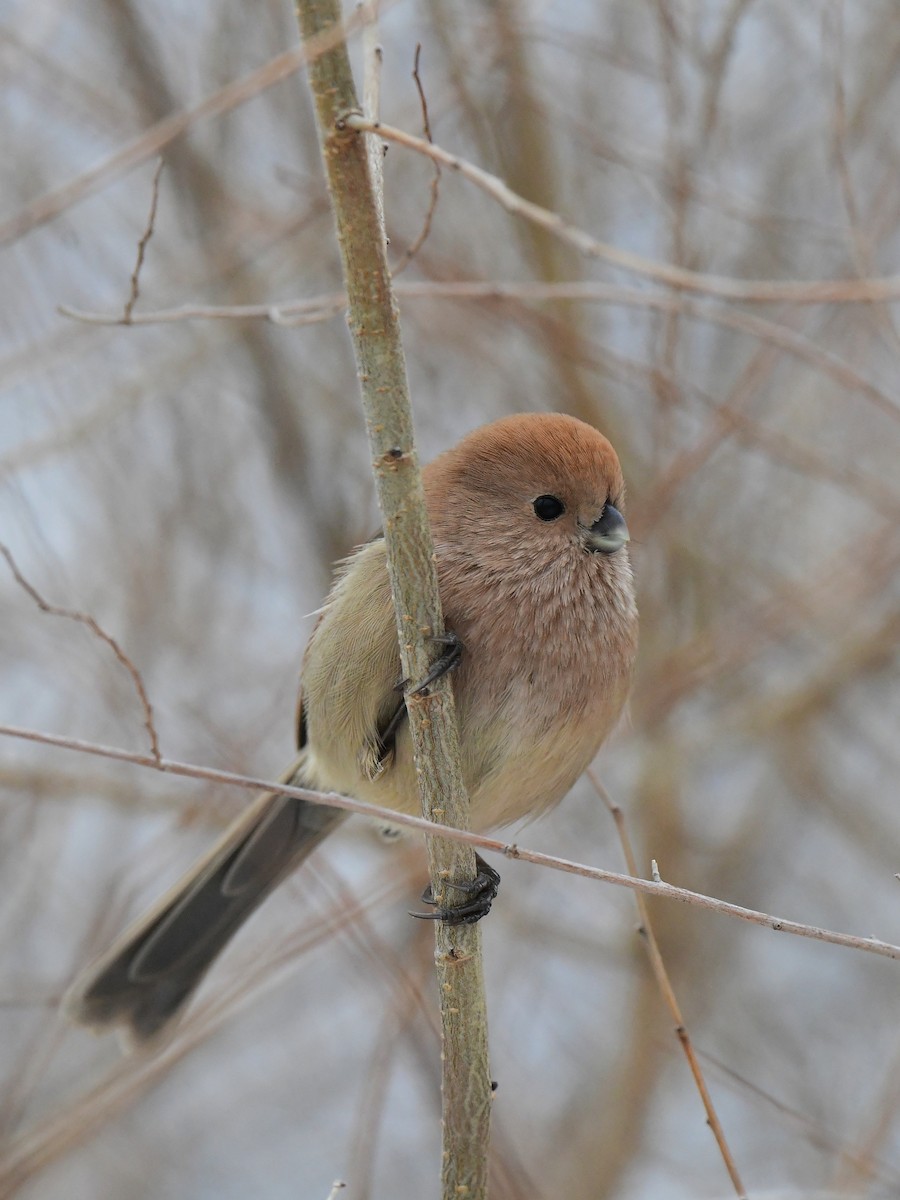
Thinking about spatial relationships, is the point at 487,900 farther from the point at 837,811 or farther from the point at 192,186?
the point at 192,186

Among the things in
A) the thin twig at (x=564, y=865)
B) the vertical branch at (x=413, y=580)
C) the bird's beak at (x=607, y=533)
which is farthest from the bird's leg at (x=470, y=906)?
the bird's beak at (x=607, y=533)

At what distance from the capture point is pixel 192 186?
5.63 meters

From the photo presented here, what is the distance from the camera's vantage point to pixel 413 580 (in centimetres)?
255

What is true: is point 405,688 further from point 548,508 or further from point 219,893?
point 219,893

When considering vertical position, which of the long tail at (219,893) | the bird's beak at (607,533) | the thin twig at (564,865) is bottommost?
the thin twig at (564,865)

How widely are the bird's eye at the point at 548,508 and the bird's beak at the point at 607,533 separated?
0.09m

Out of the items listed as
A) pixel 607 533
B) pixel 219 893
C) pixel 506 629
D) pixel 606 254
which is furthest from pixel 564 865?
→ pixel 219 893

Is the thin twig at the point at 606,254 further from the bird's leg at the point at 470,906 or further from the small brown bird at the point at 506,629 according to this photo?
the bird's leg at the point at 470,906

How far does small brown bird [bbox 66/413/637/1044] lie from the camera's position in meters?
3.08

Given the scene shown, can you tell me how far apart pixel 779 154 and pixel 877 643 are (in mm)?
2278

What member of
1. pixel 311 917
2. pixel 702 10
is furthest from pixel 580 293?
pixel 702 10

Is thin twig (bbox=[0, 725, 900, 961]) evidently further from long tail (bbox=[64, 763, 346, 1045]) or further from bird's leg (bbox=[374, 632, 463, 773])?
long tail (bbox=[64, 763, 346, 1045])

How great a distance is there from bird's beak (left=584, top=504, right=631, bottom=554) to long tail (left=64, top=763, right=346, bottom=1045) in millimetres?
1320

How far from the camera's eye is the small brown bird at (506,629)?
3076mm
